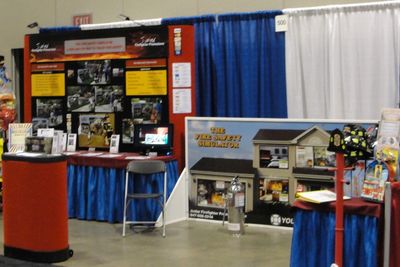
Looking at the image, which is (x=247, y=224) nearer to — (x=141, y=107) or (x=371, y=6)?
(x=141, y=107)

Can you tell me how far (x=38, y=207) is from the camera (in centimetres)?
474

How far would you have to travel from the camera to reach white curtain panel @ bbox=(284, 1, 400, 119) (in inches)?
242

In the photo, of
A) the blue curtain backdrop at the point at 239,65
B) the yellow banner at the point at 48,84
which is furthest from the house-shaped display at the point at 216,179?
the yellow banner at the point at 48,84

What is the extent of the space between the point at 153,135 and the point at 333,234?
3.25m

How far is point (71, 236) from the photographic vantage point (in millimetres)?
5840

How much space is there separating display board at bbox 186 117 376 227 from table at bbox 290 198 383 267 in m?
2.13

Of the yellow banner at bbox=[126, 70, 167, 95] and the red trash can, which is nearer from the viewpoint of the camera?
the red trash can

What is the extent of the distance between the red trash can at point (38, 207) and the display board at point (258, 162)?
6.44 feet

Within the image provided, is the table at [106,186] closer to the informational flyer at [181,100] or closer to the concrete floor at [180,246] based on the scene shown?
the concrete floor at [180,246]

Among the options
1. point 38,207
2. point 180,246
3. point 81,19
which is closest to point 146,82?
point 81,19

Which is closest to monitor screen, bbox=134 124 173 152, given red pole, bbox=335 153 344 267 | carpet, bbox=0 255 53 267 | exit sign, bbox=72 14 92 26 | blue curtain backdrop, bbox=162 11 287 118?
blue curtain backdrop, bbox=162 11 287 118

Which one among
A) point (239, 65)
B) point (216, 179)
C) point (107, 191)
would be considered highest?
point (239, 65)

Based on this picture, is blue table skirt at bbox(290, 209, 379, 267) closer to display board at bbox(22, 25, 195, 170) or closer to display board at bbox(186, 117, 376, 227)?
display board at bbox(186, 117, 376, 227)

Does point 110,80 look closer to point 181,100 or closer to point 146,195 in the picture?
point 181,100
